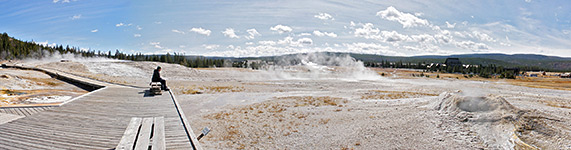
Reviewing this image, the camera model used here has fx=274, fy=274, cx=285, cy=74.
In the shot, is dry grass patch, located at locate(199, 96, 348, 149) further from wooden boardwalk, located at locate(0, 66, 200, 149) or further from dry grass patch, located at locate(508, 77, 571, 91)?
dry grass patch, located at locate(508, 77, 571, 91)

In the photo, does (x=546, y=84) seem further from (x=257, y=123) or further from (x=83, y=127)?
(x=83, y=127)

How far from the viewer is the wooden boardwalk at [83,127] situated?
583 cm

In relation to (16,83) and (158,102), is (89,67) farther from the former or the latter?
(158,102)

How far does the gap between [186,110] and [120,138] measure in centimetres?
934

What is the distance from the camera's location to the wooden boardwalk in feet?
19.1

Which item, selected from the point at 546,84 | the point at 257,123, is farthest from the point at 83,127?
the point at 546,84

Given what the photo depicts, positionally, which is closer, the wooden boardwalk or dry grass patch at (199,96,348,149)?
the wooden boardwalk

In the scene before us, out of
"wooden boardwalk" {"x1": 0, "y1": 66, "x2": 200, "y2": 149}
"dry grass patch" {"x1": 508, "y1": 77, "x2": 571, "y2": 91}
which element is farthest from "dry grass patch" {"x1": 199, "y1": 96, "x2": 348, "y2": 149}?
"dry grass patch" {"x1": 508, "y1": 77, "x2": 571, "y2": 91}

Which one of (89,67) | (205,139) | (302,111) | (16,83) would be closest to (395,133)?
(302,111)

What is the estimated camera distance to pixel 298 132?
11039 mm

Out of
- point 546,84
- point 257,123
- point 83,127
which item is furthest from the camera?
point 546,84

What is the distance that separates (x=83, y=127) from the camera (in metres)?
7.12

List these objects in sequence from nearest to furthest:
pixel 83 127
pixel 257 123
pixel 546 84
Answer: pixel 83 127 < pixel 257 123 < pixel 546 84

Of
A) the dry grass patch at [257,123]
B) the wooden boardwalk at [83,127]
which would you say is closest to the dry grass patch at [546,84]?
the dry grass patch at [257,123]
